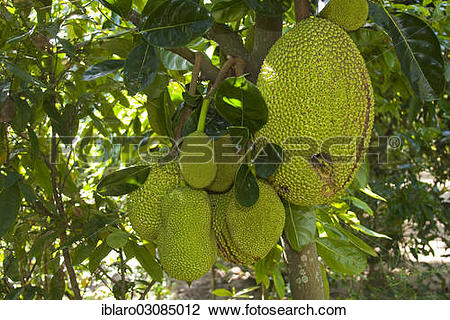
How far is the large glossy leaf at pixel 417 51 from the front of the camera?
54 centimetres

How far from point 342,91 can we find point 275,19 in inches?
6.1

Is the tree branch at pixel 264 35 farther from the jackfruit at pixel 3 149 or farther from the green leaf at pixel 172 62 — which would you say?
the jackfruit at pixel 3 149

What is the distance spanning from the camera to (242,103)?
498 millimetres

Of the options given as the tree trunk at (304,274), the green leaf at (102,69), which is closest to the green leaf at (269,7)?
the green leaf at (102,69)

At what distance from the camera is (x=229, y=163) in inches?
24.9

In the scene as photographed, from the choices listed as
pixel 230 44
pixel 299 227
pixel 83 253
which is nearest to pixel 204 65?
pixel 230 44

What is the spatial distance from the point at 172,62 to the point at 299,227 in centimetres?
34

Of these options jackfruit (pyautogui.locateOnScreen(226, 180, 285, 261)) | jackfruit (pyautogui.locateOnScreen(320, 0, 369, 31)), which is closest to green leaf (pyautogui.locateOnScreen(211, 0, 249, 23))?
jackfruit (pyautogui.locateOnScreen(320, 0, 369, 31))

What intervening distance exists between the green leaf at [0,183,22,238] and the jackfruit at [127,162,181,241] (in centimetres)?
24

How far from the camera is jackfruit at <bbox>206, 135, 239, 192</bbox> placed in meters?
0.63

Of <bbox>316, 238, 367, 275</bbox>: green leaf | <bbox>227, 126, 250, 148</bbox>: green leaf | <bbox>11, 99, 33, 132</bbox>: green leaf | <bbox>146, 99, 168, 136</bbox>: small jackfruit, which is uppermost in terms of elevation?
<bbox>11, 99, 33, 132</bbox>: green leaf

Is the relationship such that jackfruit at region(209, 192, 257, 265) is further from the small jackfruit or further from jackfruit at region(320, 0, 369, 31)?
jackfruit at region(320, 0, 369, 31)
